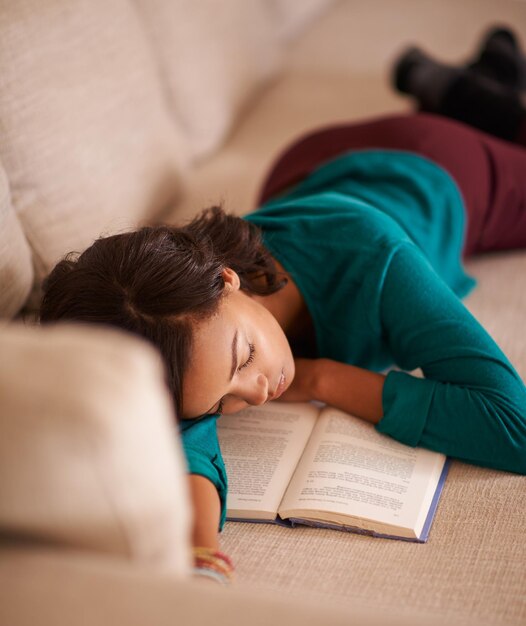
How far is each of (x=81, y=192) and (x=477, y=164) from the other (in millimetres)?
798

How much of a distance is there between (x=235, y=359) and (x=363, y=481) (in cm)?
24

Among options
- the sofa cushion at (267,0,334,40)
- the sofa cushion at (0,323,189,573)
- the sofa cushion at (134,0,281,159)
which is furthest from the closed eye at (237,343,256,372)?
the sofa cushion at (267,0,334,40)

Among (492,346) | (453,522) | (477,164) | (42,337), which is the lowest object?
(453,522)

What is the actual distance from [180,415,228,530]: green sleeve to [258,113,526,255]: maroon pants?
722 millimetres

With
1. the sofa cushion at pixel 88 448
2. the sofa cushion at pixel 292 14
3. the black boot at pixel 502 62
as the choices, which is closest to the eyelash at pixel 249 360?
the sofa cushion at pixel 88 448

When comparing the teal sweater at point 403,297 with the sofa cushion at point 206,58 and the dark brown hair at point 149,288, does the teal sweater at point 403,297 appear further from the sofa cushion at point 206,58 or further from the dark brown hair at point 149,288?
the sofa cushion at point 206,58

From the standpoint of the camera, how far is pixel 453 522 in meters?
0.98

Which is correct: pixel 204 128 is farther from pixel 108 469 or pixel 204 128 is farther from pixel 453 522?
pixel 108 469

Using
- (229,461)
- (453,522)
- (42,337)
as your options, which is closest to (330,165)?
(229,461)

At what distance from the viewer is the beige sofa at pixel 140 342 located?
1.91 ft

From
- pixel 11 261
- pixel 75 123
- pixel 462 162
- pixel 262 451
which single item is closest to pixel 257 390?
pixel 262 451

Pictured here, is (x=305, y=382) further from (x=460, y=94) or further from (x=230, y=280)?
(x=460, y=94)

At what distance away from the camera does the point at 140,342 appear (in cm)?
69

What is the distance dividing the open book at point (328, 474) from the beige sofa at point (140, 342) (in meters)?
0.03
